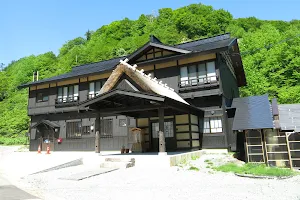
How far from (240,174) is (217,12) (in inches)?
1979

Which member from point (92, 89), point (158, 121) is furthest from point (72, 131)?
point (158, 121)

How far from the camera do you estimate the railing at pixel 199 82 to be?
52.4 feet

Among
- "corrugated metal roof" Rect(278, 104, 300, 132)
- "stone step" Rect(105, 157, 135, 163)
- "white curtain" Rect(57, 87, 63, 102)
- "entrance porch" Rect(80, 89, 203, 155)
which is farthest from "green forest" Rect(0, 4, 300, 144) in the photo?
"stone step" Rect(105, 157, 135, 163)

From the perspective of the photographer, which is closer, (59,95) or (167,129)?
(167,129)

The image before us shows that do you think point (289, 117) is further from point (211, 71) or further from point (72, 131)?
point (72, 131)

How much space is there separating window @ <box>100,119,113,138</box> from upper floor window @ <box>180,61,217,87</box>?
6.74m

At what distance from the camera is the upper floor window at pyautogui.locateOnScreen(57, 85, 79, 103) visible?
71.3 feet

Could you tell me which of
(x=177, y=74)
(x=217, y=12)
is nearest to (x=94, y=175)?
(x=177, y=74)

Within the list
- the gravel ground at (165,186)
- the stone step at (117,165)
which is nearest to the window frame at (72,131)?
the stone step at (117,165)

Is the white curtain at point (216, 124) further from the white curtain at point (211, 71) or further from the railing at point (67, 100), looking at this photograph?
the railing at point (67, 100)

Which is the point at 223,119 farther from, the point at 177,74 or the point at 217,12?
the point at 217,12

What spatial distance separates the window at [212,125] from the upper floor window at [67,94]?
1155 centimetres

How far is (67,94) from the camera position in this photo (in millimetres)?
22234

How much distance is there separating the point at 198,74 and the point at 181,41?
117 feet
